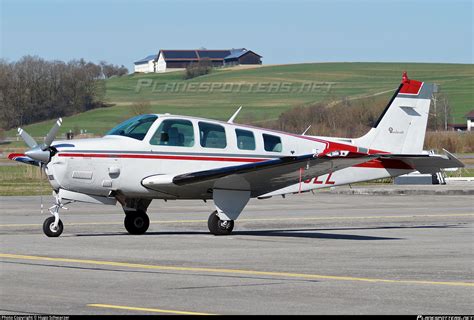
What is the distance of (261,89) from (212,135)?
4241 inches

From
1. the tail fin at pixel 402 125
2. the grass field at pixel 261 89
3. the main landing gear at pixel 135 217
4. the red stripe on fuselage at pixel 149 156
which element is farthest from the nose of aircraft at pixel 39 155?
the grass field at pixel 261 89

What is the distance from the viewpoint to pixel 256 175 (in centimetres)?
1883

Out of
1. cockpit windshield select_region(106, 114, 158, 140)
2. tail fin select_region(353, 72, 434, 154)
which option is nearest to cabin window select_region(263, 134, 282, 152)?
tail fin select_region(353, 72, 434, 154)

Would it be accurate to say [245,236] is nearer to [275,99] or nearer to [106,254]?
[106,254]

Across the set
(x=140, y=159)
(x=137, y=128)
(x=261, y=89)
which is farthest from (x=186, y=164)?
(x=261, y=89)

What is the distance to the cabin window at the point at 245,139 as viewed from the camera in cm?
1984

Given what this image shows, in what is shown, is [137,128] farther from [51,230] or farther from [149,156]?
[51,230]

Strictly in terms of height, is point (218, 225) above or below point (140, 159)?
below

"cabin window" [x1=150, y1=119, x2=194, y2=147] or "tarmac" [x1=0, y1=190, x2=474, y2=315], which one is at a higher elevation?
"cabin window" [x1=150, y1=119, x2=194, y2=147]

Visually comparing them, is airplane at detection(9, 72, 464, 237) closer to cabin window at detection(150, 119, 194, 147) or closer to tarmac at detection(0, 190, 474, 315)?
cabin window at detection(150, 119, 194, 147)

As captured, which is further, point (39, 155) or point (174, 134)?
point (174, 134)

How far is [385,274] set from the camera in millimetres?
13203

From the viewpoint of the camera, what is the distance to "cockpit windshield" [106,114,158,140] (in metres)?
19.0

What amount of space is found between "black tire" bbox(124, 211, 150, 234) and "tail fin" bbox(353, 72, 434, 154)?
4929mm
